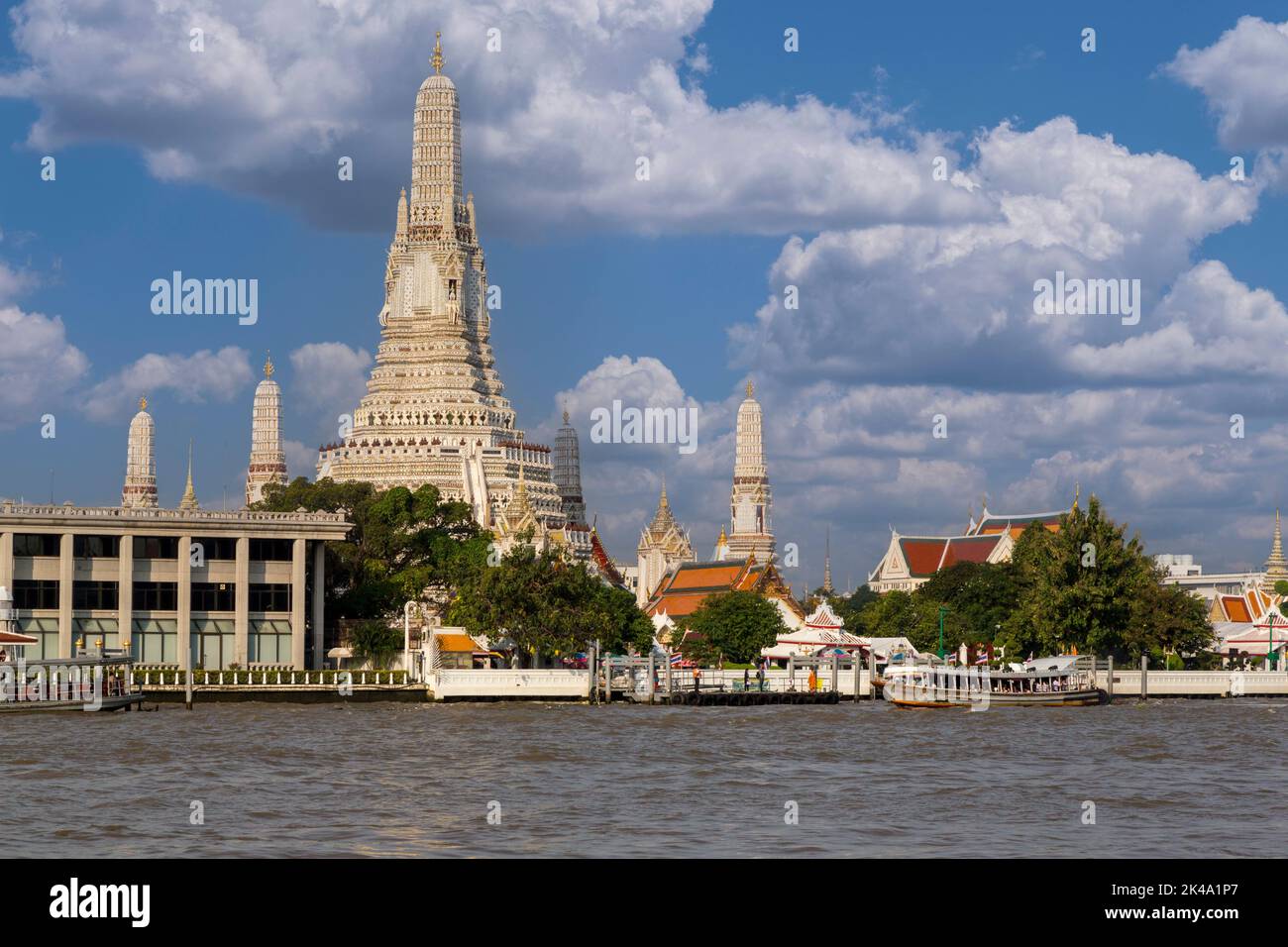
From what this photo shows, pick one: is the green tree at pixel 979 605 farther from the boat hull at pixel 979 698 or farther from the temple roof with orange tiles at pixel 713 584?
the boat hull at pixel 979 698

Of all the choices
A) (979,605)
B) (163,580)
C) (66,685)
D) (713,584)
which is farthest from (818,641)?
(66,685)

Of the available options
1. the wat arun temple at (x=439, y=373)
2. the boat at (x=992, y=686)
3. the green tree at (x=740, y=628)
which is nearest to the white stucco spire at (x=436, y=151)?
the wat arun temple at (x=439, y=373)

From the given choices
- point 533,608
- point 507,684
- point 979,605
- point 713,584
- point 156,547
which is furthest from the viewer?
point 713,584

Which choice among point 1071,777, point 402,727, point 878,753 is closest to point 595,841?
point 1071,777

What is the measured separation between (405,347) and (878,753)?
390 feet

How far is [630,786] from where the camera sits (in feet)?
150

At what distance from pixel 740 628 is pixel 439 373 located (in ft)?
173

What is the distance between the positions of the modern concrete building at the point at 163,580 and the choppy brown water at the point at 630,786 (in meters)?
21.0

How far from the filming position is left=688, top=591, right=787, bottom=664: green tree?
12475cm

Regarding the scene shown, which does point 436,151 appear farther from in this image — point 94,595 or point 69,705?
point 69,705

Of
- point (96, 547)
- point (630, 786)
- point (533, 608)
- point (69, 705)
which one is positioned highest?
point (96, 547)

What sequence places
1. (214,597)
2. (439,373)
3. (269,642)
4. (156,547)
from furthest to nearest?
1. (439,373)
2. (269,642)
3. (214,597)
4. (156,547)

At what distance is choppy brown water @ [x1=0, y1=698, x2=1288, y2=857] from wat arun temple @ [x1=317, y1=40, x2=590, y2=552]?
288 ft
